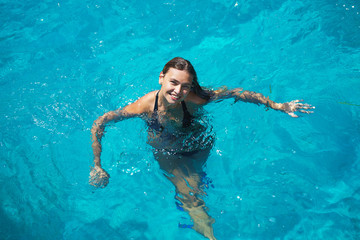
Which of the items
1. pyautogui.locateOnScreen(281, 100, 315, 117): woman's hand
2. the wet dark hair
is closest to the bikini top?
the wet dark hair

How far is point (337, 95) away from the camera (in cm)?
432

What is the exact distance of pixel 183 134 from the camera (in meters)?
3.30

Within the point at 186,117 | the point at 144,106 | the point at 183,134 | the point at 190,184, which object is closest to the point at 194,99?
the point at 186,117

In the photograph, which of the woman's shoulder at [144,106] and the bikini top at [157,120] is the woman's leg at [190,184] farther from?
the woman's shoulder at [144,106]

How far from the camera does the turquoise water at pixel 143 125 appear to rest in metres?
3.46

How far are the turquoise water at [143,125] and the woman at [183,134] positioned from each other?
8.0 inches

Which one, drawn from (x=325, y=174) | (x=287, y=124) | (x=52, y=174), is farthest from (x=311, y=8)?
(x=52, y=174)

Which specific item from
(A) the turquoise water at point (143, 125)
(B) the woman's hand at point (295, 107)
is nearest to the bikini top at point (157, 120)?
(A) the turquoise water at point (143, 125)

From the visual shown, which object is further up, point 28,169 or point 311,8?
point 311,8

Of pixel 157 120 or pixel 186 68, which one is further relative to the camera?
pixel 157 120

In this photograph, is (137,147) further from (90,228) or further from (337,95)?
(337,95)

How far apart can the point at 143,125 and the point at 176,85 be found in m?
1.23

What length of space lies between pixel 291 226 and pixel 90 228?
2227mm

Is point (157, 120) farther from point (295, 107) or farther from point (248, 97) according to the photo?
point (295, 107)
